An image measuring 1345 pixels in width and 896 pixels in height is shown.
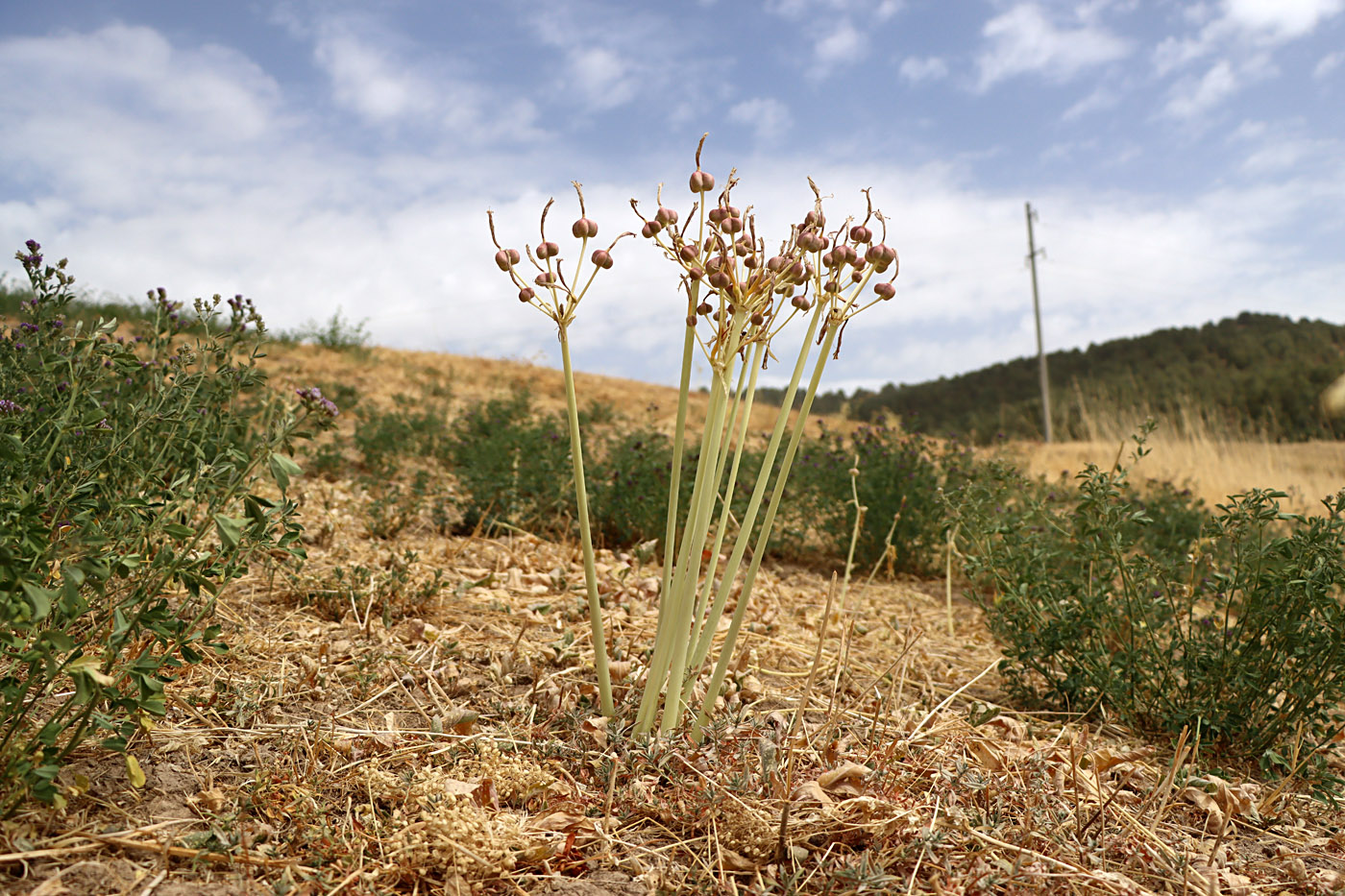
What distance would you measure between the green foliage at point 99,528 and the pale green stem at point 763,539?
1.08m

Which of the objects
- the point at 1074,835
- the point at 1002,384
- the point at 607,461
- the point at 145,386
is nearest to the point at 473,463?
the point at 607,461

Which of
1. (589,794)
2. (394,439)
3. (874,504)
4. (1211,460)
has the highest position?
(1211,460)

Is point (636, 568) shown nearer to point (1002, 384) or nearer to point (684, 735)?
point (684, 735)

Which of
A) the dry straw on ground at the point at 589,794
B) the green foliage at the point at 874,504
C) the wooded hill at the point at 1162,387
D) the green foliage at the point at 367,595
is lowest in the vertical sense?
the dry straw on ground at the point at 589,794

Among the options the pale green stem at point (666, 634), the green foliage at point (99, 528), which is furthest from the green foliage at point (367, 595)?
the pale green stem at point (666, 634)

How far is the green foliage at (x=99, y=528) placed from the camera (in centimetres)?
158

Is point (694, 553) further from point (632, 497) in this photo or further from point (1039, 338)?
point (1039, 338)

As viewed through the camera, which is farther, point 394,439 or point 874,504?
point 394,439

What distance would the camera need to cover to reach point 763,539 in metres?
2.10

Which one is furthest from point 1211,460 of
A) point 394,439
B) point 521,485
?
point 394,439

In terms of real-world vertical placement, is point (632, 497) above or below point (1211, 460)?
below

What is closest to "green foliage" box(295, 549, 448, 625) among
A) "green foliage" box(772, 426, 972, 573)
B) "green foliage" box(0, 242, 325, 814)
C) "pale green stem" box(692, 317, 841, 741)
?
"green foliage" box(0, 242, 325, 814)

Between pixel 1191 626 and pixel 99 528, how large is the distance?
128 inches

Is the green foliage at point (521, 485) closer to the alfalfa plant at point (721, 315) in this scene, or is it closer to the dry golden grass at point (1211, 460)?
the alfalfa plant at point (721, 315)
